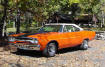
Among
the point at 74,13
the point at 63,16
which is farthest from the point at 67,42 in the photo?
the point at 63,16

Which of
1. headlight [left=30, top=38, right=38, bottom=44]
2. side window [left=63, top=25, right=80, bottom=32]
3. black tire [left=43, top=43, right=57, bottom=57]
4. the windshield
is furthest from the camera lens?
side window [left=63, top=25, right=80, bottom=32]

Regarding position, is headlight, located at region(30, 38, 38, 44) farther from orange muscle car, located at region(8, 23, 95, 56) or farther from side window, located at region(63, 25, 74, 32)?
side window, located at region(63, 25, 74, 32)

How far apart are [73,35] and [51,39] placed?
5.82 ft

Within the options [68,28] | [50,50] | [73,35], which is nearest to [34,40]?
[50,50]

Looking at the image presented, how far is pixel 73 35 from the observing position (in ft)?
30.5

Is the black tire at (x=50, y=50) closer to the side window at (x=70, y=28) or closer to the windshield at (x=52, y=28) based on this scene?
the windshield at (x=52, y=28)

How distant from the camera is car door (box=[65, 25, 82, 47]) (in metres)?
9.03

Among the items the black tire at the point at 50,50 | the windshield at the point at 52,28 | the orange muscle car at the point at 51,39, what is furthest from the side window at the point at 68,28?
the black tire at the point at 50,50

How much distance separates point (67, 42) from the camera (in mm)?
8844

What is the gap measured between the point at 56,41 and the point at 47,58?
2.94ft

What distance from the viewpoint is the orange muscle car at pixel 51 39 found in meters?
7.59

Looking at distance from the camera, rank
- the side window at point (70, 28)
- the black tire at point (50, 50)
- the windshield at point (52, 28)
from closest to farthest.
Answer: the black tire at point (50, 50)
the windshield at point (52, 28)
the side window at point (70, 28)

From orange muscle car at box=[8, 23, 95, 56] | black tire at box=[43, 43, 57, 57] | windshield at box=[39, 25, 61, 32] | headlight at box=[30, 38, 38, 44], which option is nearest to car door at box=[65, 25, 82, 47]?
orange muscle car at box=[8, 23, 95, 56]

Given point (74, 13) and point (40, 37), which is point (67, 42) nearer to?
point (40, 37)
